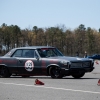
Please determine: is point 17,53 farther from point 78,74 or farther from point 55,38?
point 55,38

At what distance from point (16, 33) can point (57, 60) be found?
88365 millimetres

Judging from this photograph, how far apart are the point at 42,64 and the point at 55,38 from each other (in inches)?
3487

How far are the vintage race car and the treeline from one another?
82928 mm

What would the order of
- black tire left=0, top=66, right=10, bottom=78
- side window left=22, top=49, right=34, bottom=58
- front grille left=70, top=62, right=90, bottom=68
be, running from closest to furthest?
front grille left=70, top=62, right=90, bottom=68, side window left=22, top=49, right=34, bottom=58, black tire left=0, top=66, right=10, bottom=78

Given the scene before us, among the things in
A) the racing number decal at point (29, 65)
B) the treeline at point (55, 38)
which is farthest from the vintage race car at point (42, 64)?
the treeline at point (55, 38)

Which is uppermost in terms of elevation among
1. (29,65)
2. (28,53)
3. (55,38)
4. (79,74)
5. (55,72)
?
(55,38)

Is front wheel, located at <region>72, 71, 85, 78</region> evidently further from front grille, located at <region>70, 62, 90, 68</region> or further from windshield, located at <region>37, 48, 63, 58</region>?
windshield, located at <region>37, 48, 63, 58</region>

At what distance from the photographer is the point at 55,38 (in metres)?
105

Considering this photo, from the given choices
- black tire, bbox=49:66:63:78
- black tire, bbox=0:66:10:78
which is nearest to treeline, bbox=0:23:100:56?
black tire, bbox=0:66:10:78

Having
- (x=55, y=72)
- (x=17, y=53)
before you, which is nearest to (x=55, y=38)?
(x=17, y=53)

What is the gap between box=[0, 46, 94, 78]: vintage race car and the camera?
1641 cm

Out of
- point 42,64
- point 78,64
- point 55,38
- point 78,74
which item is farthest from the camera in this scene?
→ point 55,38

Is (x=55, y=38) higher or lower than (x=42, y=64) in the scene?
higher
